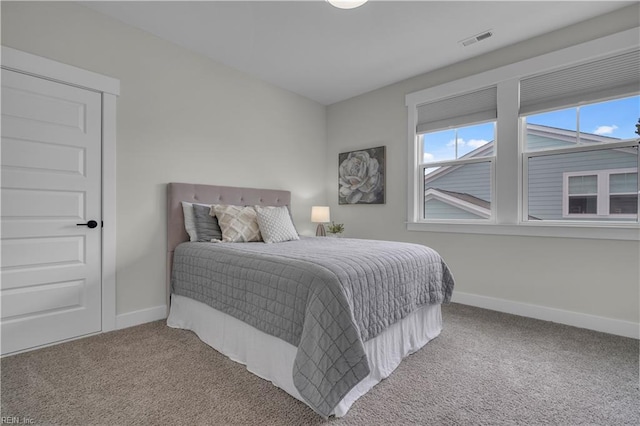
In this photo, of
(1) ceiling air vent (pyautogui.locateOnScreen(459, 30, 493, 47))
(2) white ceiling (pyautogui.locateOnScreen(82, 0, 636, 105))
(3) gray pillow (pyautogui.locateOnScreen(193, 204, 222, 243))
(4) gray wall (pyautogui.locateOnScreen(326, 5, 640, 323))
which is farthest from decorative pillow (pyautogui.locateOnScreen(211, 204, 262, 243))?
(1) ceiling air vent (pyautogui.locateOnScreen(459, 30, 493, 47))

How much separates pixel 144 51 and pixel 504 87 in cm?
348

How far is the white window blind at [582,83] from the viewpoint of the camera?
2467 millimetres

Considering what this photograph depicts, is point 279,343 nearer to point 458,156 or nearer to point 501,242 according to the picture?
point 501,242

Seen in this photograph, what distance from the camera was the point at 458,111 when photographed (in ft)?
11.1

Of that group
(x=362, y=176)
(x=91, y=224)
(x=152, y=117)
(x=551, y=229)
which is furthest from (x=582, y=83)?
(x=91, y=224)

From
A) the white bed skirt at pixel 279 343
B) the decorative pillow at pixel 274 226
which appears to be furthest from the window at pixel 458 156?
the decorative pillow at pixel 274 226

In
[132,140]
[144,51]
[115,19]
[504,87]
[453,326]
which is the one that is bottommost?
[453,326]

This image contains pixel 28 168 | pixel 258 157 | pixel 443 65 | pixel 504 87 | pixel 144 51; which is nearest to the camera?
pixel 28 168

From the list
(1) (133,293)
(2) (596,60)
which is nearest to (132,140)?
(1) (133,293)

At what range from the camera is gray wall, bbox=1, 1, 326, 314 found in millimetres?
2332

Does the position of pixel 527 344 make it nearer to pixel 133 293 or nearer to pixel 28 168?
pixel 133 293

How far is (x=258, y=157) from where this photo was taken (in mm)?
3736

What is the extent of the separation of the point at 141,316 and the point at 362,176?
3.02 metres

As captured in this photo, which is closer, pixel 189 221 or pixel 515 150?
pixel 189 221
